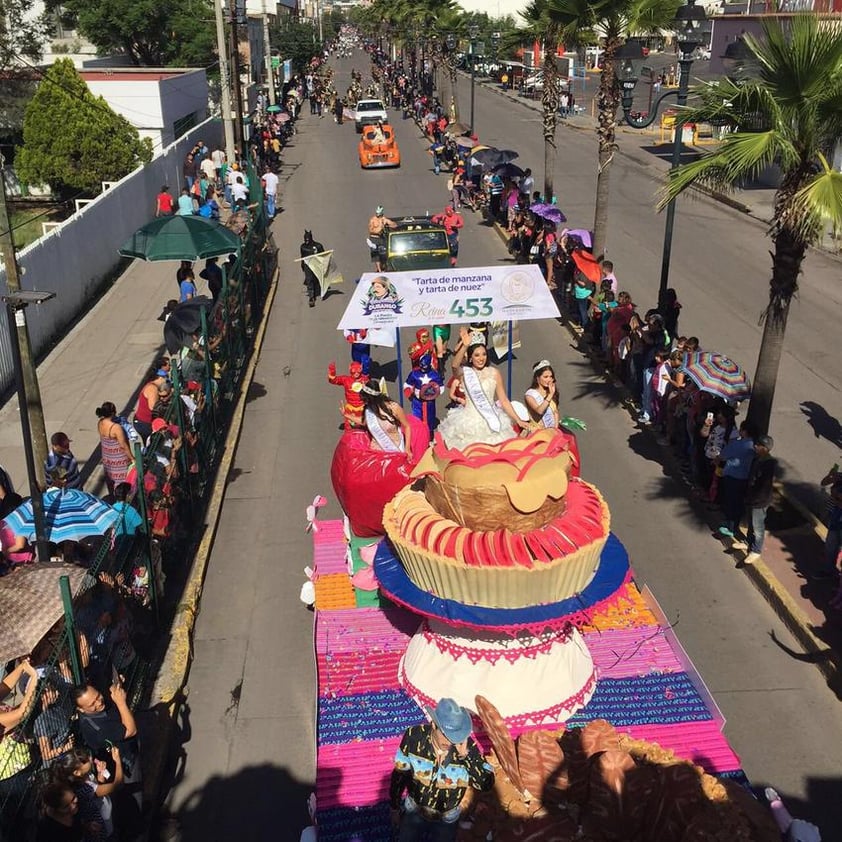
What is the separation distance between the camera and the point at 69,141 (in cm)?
2608

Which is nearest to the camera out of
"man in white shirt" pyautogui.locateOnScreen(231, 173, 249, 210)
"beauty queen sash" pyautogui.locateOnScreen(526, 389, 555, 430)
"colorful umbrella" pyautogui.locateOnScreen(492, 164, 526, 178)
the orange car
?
"beauty queen sash" pyautogui.locateOnScreen(526, 389, 555, 430)

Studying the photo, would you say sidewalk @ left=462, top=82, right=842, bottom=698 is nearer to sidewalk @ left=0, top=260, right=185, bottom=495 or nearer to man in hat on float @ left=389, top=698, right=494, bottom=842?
man in hat on float @ left=389, top=698, right=494, bottom=842

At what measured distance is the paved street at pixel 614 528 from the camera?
7266mm

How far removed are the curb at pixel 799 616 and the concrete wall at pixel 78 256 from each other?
465 inches

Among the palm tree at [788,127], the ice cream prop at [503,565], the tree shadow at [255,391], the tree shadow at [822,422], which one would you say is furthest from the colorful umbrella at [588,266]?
the ice cream prop at [503,565]

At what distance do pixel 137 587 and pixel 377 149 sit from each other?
30.6 metres

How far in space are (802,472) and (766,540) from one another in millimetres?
2197

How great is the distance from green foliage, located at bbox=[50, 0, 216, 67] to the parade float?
152 feet

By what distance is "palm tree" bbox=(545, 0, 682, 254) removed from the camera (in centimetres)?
1711

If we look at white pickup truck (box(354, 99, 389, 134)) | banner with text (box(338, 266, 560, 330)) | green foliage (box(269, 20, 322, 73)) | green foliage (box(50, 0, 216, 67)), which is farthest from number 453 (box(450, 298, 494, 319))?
green foliage (box(269, 20, 322, 73))

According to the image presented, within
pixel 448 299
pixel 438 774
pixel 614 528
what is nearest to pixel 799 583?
pixel 614 528

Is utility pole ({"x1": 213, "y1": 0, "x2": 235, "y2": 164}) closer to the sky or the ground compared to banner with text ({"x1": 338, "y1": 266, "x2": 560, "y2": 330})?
closer to the sky

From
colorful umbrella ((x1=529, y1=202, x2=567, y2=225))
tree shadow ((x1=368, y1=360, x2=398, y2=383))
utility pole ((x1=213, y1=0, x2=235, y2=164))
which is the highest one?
utility pole ((x1=213, y1=0, x2=235, y2=164))

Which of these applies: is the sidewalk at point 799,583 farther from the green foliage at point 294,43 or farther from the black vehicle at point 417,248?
the green foliage at point 294,43
